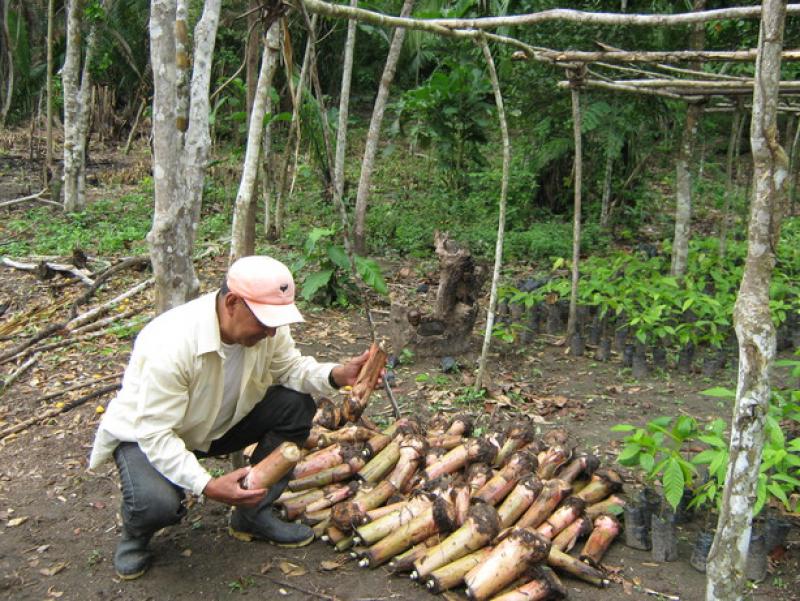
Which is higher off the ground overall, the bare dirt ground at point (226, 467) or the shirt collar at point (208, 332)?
the shirt collar at point (208, 332)

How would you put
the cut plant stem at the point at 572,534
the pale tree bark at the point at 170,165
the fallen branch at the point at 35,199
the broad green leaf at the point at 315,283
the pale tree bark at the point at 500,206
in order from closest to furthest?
1. the cut plant stem at the point at 572,534
2. the pale tree bark at the point at 170,165
3. the pale tree bark at the point at 500,206
4. the broad green leaf at the point at 315,283
5. the fallen branch at the point at 35,199

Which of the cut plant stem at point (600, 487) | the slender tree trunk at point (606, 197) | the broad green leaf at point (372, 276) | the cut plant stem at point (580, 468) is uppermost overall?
the slender tree trunk at point (606, 197)

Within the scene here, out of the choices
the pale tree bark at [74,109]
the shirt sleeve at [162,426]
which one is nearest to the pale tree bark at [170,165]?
the shirt sleeve at [162,426]

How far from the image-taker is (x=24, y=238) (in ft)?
31.5

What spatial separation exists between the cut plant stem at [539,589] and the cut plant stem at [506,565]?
0.05m

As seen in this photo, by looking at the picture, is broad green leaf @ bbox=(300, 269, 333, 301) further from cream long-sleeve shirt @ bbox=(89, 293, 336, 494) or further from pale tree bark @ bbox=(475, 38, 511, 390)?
cream long-sleeve shirt @ bbox=(89, 293, 336, 494)

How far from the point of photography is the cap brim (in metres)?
2.81

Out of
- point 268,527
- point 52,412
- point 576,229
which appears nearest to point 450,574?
point 268,527

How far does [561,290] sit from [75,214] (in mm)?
7421

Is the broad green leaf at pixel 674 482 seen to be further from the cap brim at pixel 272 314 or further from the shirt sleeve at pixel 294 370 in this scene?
the cap brim at pixel 272 314

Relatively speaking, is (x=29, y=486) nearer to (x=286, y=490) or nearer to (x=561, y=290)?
(x=286, y=490)

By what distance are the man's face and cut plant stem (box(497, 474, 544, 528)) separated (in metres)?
1.39

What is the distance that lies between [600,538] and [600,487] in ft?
1.41

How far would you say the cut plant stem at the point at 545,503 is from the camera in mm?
3370
